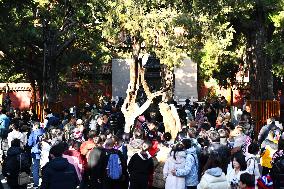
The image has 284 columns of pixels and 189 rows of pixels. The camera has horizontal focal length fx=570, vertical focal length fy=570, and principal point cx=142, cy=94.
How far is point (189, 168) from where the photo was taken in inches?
407

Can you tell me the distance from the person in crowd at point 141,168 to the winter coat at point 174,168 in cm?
45

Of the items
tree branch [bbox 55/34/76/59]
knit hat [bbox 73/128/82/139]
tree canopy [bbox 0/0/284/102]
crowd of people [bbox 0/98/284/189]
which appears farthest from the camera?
tree branch [bbox 55/34/76/59]

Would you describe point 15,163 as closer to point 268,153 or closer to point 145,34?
point 268,153

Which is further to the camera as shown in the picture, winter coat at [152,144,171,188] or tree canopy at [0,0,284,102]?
tree canopy at [0,0,284,102]

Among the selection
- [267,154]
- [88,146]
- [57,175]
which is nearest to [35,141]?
[88,146]

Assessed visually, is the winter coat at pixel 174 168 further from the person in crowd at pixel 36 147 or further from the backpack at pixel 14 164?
the person in crowd at pixel 36 147

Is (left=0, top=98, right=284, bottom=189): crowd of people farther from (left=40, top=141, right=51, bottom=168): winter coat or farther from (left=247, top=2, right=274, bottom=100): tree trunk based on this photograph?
(left=247, top=2, right=274, bottom=100): tree trunk

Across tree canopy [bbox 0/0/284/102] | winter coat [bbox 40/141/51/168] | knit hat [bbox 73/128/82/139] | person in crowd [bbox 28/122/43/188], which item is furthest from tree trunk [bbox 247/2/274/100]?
winter coat [bbox 40/141/51/168]

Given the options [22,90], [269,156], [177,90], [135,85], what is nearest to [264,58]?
[135,85]

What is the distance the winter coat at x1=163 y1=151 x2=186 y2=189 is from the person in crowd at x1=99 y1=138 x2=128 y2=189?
3.28ft

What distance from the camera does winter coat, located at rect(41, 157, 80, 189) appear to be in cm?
862

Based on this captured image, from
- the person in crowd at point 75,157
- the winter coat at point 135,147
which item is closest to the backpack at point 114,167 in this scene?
the winter coat at point 135,147

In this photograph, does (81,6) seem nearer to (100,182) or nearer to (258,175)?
(100,182)

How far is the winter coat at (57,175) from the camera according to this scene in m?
8.62
